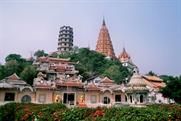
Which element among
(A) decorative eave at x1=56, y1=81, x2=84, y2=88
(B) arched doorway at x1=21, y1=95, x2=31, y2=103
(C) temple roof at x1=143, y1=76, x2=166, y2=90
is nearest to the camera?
(B) arched doorway at x1=21, y1=95, x2=31, y2=103

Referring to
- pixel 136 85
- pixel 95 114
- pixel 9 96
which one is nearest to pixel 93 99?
pixel 136 85

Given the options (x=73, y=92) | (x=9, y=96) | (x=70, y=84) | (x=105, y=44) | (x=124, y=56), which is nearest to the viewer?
(x=9, y=96)

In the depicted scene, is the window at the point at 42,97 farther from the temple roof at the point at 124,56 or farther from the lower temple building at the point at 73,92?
the temple roof at the point at 124,56

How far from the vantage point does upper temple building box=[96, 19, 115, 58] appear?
87812 mm

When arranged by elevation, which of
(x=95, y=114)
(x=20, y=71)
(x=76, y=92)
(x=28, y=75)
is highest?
(x=20, y=71)

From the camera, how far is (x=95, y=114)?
8.88m

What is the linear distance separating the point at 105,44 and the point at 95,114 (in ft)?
266

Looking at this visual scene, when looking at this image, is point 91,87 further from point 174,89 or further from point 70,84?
point 174,89

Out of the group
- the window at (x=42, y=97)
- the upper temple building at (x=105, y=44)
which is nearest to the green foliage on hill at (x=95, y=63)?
the upper temple building at (x=105, y=44)

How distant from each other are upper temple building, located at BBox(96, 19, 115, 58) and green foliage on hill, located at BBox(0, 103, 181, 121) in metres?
74.0

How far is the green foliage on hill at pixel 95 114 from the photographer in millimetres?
7352

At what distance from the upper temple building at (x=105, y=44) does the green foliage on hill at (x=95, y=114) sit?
74.0 m

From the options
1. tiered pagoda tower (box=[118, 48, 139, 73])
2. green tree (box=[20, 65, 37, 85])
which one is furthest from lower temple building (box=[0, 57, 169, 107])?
tiered pagoda tower (box=[118, 48, 139, 73])

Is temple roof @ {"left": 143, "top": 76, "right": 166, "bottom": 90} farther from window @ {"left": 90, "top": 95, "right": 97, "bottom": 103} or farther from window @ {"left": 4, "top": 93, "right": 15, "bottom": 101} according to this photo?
window @ {"left": 4, "top": 93, "right": 15, "bottom": 101}
